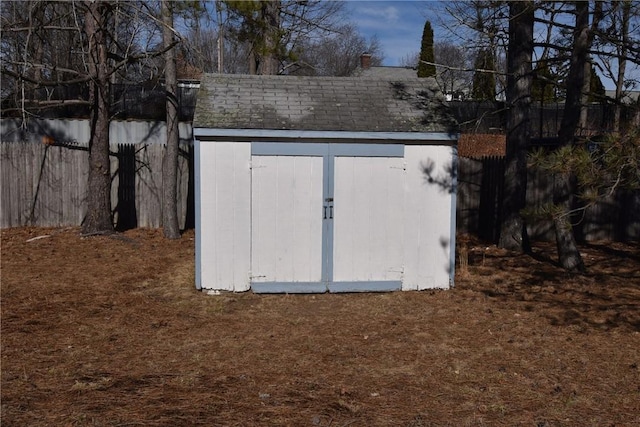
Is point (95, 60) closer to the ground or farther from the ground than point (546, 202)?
farther from the ground

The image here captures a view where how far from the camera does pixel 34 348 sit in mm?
5863

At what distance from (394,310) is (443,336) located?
109 cm

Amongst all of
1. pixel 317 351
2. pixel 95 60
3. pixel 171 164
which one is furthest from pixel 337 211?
pixel 95 60

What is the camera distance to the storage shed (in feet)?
25.9

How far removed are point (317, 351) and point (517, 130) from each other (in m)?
6.66

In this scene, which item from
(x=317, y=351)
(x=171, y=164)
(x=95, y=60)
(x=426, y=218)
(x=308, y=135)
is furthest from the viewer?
(x=171, y=164)

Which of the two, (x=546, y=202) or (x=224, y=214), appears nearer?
(x=224, y=214)

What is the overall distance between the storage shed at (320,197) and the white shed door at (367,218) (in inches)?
0.5

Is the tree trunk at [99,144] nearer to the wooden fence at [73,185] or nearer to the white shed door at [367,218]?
the wooden fence at [73,185]

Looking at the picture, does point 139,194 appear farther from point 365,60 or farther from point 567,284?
point 365,60

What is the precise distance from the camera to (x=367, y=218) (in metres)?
8.09

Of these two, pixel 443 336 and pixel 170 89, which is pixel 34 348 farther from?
pixel 170 89

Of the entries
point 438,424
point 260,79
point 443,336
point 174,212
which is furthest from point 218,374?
point 174,212

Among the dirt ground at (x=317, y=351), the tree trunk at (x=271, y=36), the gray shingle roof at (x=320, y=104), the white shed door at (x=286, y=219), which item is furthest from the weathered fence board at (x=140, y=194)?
the white shed door at (x=286, y=219)
